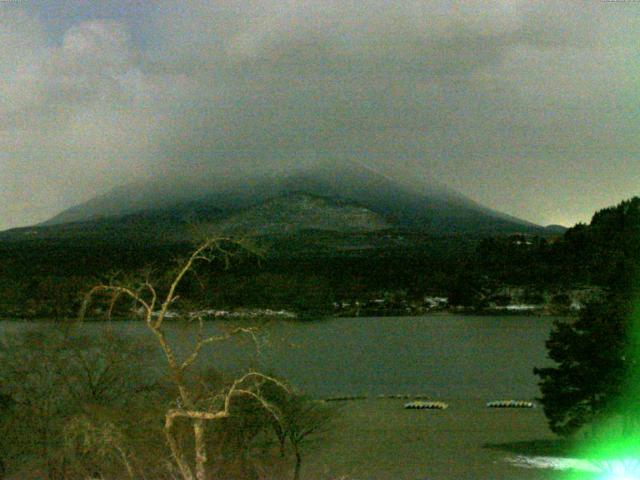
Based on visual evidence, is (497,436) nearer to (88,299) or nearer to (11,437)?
(11,437)

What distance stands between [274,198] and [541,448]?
144m

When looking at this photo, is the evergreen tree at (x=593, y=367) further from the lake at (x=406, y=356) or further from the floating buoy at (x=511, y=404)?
the floating buoy at (x=511, y=404)

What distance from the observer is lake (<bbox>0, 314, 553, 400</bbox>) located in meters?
41.0

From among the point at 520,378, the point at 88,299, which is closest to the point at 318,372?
the point at 520,378

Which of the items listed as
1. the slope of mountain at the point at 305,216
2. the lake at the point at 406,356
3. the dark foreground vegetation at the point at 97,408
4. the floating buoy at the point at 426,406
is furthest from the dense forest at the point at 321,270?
the dark foreground vegetation at the point at 97,408

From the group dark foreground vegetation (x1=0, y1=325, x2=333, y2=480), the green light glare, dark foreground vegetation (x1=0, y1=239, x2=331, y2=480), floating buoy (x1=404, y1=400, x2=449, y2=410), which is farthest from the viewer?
floating buoy (x1=404, y1=400, x2=449, y2=410)

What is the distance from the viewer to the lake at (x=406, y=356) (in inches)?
1613

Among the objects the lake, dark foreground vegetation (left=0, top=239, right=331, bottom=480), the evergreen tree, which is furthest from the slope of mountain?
dark foreground vegetation (left=0, top=239, right=331, bottom=480)

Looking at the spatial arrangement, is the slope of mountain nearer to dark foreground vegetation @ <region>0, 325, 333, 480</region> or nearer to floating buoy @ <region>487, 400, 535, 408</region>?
floating buoy @ <region>487, 400, 535, 408</region>

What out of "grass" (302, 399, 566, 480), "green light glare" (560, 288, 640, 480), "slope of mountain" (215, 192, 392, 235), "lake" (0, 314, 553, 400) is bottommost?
"lake" (0, 314, 553, 400)

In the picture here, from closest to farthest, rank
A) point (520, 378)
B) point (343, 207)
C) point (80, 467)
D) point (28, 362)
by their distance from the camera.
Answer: point (80, 467)
point (28, 362)
point (520, 378)
point (343, 207)

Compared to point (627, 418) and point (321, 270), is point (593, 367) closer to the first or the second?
point (627, 418)

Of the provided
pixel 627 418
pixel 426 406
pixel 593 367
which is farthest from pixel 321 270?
pixel 627 418

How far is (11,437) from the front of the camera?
14.9 metres
